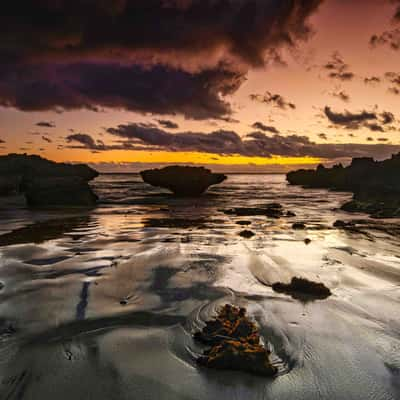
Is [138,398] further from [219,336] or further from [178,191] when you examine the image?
[178,191]

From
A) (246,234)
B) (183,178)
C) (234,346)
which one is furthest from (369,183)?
(234,346)

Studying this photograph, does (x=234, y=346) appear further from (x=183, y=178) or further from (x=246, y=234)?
(x=183, y=178)

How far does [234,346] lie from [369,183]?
124 ft

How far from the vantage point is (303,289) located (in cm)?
529

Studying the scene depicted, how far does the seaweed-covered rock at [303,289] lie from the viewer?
5.13m

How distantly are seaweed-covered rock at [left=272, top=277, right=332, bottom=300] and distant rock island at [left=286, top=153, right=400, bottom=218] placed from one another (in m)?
14.0

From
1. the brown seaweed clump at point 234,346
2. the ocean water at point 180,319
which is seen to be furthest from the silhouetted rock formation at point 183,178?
the brown seaweed clump at point 234,346

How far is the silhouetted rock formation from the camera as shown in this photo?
32.0 meters

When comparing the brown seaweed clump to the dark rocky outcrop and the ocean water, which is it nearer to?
the ocean water

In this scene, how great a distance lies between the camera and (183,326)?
13.4 feet

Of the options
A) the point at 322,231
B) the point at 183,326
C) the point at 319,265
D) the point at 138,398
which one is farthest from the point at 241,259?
the point at 322,231

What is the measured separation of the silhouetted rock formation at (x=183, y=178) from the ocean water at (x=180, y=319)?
23.2 meters

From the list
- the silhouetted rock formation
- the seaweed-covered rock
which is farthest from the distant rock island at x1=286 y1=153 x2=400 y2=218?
the silhouetted rock formation

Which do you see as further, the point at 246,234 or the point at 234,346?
the point at 246,234
